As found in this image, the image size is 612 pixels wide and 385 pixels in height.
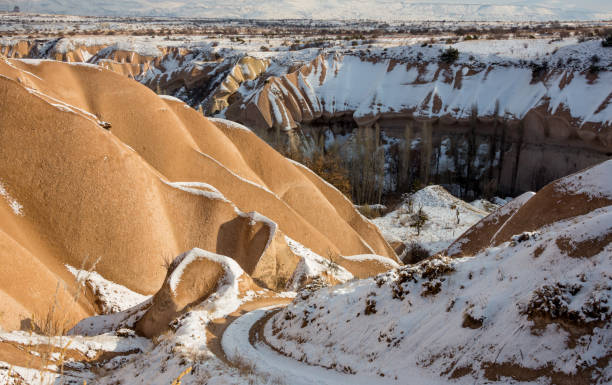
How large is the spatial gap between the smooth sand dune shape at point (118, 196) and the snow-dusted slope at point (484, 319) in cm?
611

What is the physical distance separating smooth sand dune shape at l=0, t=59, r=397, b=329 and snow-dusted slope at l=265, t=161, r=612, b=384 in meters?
6.11

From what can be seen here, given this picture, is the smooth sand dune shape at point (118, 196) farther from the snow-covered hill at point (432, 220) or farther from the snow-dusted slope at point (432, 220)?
the snow-dusted slope at point (432, 220)

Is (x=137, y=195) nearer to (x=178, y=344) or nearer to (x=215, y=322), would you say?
(x=215, y=322)

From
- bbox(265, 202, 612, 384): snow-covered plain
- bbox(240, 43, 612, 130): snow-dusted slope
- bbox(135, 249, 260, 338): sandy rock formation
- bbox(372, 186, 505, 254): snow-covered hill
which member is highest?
bbox(240, 43, 612, 130): snow-dusted slope

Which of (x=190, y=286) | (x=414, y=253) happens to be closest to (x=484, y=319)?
(x=190, y=286)

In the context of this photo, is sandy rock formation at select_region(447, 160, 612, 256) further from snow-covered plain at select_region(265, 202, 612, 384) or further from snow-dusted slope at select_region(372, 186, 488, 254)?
snow-dusted slope at select_region(372, 186, 488, 254)

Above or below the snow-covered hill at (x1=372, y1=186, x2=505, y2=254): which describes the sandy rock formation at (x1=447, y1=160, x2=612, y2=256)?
above

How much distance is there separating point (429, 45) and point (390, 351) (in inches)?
2003

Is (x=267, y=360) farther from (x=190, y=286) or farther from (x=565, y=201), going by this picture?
(x=565, y=201)

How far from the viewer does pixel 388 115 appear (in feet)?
159

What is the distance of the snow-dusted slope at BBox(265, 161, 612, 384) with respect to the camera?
552 cm

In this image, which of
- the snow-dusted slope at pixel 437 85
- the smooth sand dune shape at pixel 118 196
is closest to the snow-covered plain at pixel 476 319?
the smooth sand dune shape at pixel 118 196

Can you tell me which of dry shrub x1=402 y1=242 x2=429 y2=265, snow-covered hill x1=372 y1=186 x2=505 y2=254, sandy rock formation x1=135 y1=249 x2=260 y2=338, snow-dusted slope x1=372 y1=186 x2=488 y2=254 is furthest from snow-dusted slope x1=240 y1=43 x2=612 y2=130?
sandy rock formation x1=135 y1=249 x2=260 y2=338

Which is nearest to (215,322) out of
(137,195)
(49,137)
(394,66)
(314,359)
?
(314,359)
